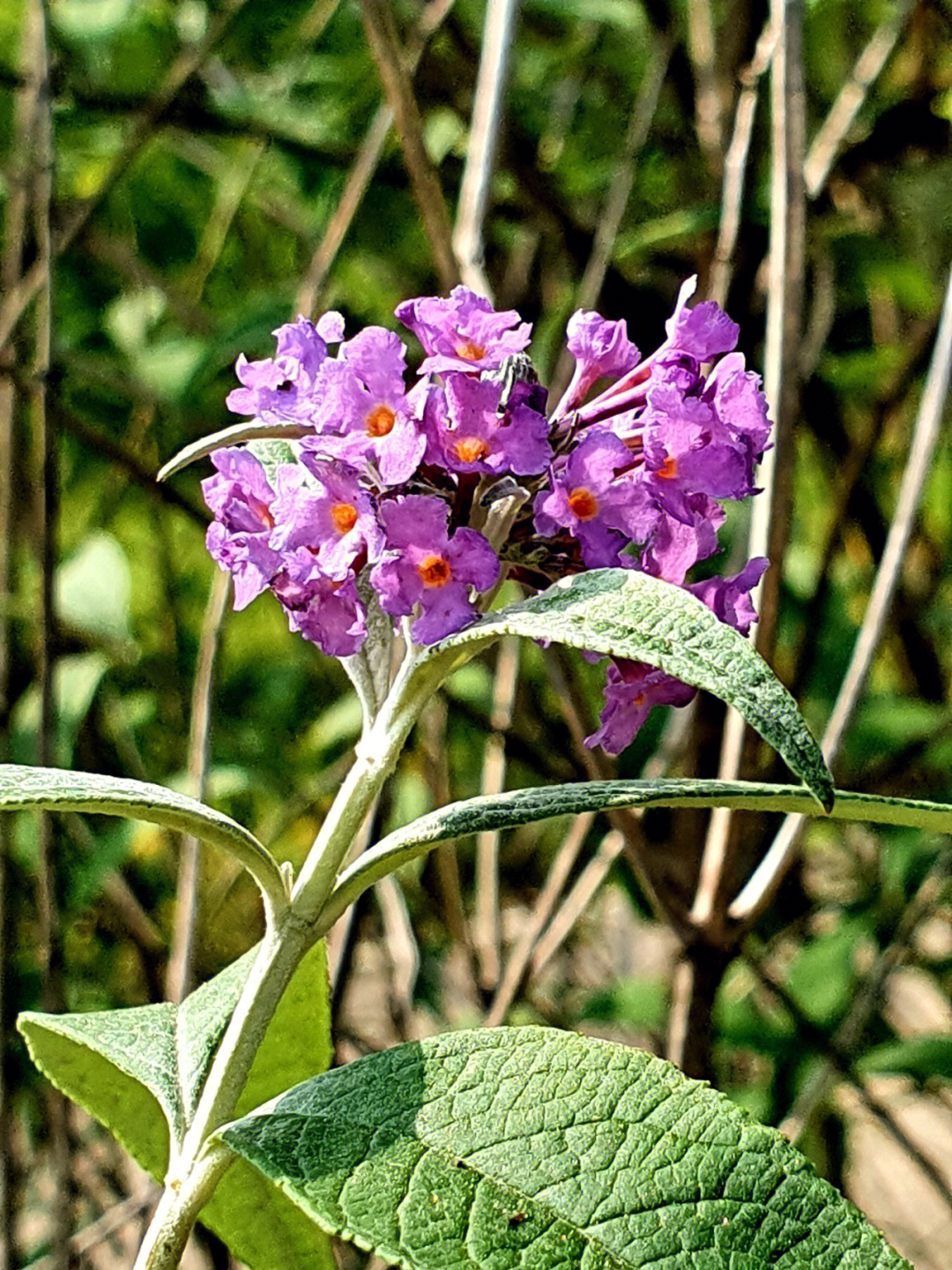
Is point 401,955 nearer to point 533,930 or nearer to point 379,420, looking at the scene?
point 533,930

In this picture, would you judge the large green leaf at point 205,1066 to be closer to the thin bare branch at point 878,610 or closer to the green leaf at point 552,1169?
the green leaf at point 552,1169

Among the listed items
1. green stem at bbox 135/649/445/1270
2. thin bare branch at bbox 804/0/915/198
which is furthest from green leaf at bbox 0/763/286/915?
thin bare branch at bbox 804/0/915/198

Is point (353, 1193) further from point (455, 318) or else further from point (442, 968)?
point (442, 968)

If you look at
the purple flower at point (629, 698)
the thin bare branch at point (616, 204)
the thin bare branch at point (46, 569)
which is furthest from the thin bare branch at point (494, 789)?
the purple flower at point (629, 698)

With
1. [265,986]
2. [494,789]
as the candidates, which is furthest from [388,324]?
[265,986]

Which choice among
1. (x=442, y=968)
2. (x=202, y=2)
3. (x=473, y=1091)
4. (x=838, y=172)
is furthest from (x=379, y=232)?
(x=473, y=1091)

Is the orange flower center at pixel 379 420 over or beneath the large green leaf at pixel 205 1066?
over
